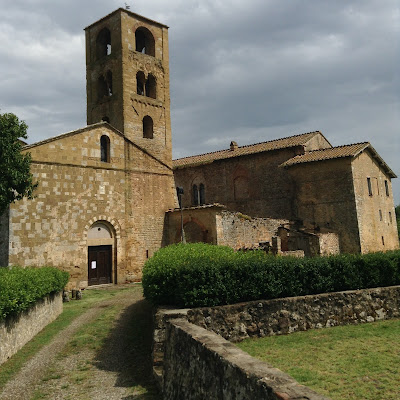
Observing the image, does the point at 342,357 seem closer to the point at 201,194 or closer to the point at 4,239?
the point at 4,239

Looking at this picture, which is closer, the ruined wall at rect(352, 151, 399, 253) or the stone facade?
the stone facade

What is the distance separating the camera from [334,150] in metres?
25.8

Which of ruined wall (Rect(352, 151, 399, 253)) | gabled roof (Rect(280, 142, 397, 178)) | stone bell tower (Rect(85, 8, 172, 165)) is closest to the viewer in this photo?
ruined wall (Rect(352, 151, 399, 253))

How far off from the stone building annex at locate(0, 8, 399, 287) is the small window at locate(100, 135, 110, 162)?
57 millimetres

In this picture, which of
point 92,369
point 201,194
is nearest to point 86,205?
point 92,369

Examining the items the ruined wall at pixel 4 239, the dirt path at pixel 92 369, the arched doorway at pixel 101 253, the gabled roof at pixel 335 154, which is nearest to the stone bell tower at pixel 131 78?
the arched doorway at pixel 101 253

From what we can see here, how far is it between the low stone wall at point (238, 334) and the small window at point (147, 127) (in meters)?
19.1

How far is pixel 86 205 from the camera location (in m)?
19.5

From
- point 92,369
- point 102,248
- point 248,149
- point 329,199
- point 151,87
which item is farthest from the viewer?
point 248,149

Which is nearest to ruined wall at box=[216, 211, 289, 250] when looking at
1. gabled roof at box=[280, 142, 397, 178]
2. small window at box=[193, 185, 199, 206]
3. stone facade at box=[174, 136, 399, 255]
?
stone facade at box=[174, 136, 399, 255]

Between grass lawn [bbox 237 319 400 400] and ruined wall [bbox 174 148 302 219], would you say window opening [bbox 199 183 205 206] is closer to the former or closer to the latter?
ruined wall [bbox 174 148 302 219]

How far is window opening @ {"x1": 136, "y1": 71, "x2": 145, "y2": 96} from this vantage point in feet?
85.2

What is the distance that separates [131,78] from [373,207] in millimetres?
18868

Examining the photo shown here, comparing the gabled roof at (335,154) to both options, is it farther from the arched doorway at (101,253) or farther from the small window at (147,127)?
the arched doorway at (101,253)
